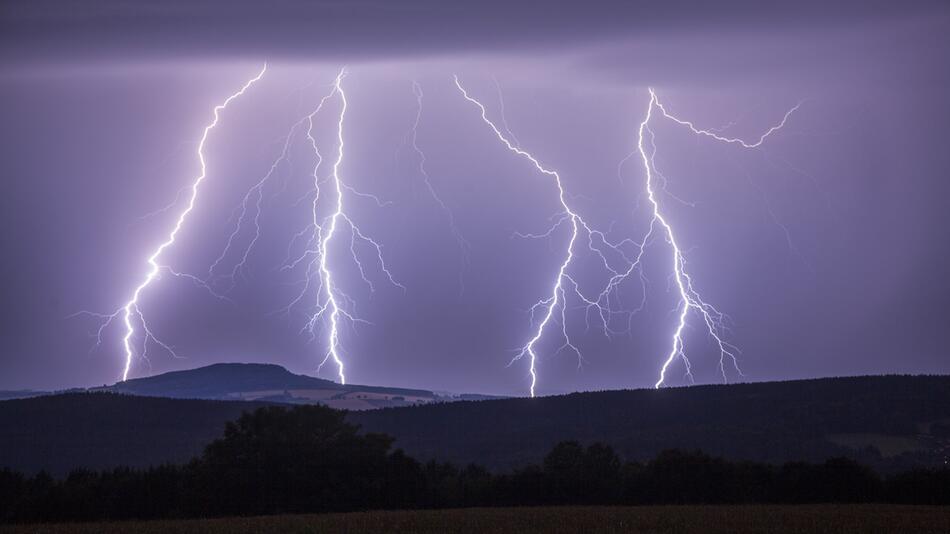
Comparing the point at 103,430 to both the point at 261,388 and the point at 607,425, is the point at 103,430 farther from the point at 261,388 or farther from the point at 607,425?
the point at 261,388

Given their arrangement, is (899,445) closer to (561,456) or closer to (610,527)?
(561,456)

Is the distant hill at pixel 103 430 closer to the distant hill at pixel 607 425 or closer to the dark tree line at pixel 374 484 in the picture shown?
the distant hill at pixel 607 425

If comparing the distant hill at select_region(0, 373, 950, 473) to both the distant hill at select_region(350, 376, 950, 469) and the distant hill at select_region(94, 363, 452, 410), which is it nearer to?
the distant hill at select_region(350, 376, 950, 469)

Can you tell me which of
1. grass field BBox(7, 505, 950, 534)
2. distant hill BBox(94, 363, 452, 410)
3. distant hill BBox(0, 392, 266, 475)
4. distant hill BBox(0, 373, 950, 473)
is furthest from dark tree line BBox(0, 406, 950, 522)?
distant hill BBox(94, 363, 452, 410)

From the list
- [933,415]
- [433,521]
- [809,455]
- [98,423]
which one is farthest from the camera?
[98,423]

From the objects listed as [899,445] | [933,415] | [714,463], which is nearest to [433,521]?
[714,463]

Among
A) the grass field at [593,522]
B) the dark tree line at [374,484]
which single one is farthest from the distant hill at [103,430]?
the grass field at [593,522]
